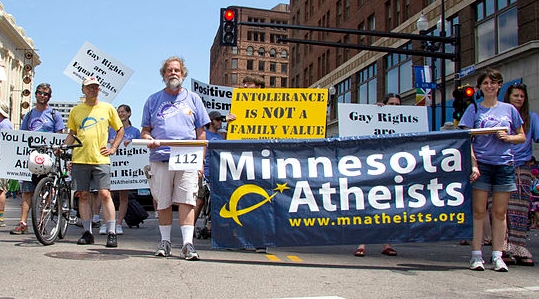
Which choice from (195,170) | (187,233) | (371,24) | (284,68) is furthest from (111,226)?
(284,68)

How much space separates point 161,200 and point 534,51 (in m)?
17.9

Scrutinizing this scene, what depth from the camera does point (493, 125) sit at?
5.93 metres

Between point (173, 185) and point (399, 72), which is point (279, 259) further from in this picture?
point (399, 72)

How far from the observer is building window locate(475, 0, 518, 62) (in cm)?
2197

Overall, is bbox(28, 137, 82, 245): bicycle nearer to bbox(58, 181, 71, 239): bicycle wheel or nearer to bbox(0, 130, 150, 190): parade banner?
bbox(58, 181, 71, 239): bicycle wheel

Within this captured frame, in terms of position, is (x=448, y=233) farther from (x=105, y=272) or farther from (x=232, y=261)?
(x=105, y=272)

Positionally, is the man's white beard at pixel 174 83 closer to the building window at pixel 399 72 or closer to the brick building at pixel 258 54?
the building window at pixel 399 72

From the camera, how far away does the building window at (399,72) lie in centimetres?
3143

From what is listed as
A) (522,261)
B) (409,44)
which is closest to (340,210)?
(522,261)

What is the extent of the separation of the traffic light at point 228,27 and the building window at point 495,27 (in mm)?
10914

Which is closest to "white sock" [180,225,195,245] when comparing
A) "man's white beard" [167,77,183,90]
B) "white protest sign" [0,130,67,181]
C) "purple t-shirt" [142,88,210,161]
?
"purple t-shirt" [142,88,210,161]

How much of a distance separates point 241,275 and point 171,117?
191 centimetres

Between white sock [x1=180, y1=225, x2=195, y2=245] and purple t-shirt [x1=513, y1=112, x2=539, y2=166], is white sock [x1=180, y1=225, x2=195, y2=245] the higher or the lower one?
the lower one

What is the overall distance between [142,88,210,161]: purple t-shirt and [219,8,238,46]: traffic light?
36.1 ft
